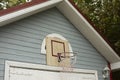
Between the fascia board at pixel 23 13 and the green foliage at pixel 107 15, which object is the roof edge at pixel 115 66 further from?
the fascia board at pixel 23 13

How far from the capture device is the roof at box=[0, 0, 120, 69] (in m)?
9.05

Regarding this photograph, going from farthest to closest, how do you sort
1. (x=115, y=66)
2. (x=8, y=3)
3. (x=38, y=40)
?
(x=8, y=3) → (x=115, y=66) → (x=38, y=40)

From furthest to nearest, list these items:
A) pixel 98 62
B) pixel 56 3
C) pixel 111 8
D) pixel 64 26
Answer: pixel 111 8, pixel 98 62, pixel 64 26, pixel 56 3

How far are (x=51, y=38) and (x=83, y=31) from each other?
1.82 meters

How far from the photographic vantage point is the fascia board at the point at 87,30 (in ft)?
36.3

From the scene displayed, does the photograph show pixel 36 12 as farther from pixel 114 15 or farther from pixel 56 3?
pixel 114 15

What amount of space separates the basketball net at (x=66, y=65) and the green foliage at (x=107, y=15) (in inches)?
192

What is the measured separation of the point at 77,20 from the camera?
11.4 m

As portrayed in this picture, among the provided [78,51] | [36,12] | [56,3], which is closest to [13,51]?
[36,12]

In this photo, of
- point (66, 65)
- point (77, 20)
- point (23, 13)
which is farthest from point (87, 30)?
point (23, 13)

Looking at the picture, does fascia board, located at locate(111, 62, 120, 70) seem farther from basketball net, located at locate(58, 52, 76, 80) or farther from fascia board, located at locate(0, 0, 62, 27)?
fascia board, located at locate(0, 0, 62, 27)

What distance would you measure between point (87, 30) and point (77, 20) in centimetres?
62

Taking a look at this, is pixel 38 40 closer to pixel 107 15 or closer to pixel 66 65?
pixel 66 65

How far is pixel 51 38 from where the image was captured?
10578 mm
